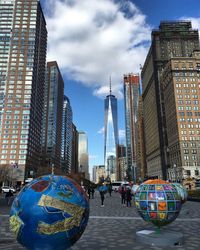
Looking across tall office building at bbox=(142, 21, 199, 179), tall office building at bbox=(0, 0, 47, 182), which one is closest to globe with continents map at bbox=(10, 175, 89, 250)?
tall office building at bbox=(0, 0, 47, 182)

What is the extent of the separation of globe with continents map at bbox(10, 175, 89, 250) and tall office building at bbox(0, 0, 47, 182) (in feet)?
350

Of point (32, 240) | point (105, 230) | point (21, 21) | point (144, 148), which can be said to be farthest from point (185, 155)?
point (21, 21)

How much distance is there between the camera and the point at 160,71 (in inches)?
5098

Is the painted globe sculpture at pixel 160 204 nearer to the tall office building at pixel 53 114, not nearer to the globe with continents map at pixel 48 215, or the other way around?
the globe with continents map at pixel 48 215

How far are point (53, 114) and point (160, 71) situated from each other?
83188mm

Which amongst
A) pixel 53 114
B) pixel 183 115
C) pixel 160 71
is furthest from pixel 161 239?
pixel 53 114

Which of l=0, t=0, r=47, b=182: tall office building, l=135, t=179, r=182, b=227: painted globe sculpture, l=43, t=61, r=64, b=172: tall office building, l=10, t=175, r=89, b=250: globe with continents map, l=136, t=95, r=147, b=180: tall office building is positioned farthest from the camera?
l=136, t=95, r=147, b=180: tall office building

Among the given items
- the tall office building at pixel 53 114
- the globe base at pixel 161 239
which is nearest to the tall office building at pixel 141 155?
the tall office building at pixel 53 114

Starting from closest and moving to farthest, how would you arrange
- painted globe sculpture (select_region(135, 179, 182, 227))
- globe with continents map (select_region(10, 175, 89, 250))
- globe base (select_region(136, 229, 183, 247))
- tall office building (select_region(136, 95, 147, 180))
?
globe with continents map (select_region(10, 175, 89, 250)) → globe base (select_region(136, 229, 183, 247)) → painted globe sculpture (select_region(135, 179, 182, 227)) → tall office building (select_region(136, 95, 147, 180))

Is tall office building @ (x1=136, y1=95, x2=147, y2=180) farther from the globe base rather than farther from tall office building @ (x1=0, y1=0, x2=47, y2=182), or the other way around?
the globe base

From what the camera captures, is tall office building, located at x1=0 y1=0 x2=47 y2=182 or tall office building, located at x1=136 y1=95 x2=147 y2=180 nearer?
tall office building, located at x1=0 y1=0 x2=47 y2=182

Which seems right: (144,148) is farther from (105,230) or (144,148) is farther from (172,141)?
(105,230)

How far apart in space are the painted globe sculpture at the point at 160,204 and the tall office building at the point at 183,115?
87969 millimetres

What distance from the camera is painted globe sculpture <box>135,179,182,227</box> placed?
774cm
